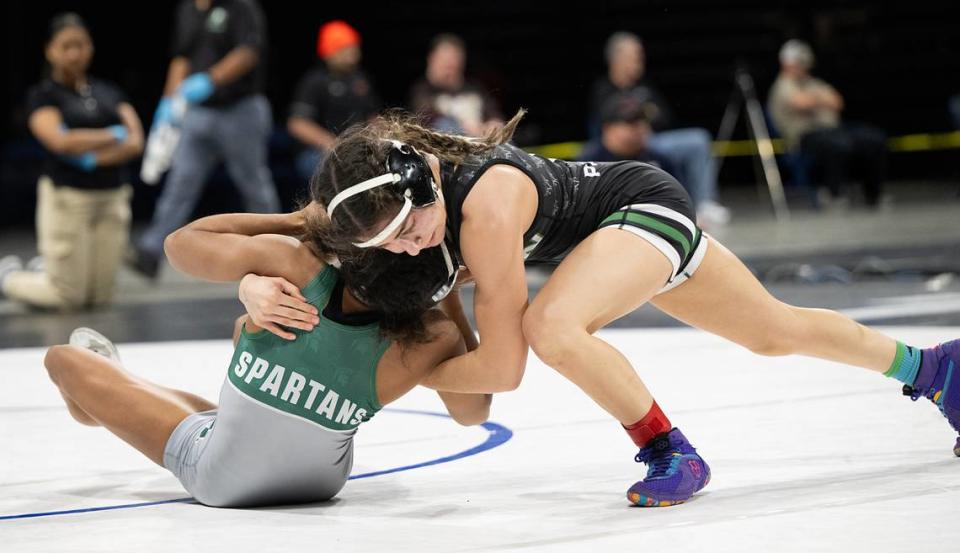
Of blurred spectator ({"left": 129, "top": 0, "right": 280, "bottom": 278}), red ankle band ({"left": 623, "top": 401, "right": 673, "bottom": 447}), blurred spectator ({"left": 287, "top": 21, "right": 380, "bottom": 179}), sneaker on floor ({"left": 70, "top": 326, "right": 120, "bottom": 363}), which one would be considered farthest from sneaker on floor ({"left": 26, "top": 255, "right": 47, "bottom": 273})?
red ankle band ({"left": 623, "top": 401, "right": 673, "bottom": 447})

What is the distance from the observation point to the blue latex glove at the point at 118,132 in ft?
22.9

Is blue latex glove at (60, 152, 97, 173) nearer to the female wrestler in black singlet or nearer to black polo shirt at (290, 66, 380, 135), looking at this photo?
black polo shirt at (290, 66, 380, 135)

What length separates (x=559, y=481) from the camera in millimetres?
3068

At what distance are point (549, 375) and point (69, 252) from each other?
3.21m

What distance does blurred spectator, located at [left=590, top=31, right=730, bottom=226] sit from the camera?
9.79 meters

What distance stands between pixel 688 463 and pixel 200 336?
3336mm

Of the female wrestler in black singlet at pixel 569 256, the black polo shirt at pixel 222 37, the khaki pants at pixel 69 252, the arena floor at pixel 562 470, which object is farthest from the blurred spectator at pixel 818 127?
the female wrestler in black singlet at pixel 569 256

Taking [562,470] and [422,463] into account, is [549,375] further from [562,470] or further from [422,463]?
[562,470]

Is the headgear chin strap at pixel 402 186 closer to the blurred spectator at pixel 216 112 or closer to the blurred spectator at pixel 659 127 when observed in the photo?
the blurred spectator at pixel 216 112

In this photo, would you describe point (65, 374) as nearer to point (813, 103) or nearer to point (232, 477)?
point (232, 477)

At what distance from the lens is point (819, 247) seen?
8492 mm

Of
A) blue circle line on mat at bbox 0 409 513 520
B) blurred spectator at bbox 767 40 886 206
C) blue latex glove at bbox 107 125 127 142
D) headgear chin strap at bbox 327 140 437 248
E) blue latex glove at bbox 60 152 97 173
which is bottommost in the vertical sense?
blue circle line on mat at bbox 0 409 513 520

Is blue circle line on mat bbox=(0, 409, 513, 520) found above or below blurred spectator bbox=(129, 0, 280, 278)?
below

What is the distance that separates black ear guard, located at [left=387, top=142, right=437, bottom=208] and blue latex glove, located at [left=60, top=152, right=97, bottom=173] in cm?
461
